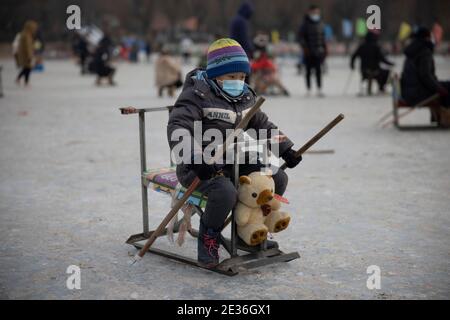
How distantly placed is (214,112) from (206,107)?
0.05 metres

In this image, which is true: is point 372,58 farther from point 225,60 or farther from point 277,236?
point 225,60

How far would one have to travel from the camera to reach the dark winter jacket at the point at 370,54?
16062 mm

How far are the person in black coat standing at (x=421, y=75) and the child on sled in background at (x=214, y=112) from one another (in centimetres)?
640

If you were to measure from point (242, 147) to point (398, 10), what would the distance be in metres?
61.6

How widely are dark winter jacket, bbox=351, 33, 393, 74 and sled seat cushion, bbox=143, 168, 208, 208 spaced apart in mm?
11876

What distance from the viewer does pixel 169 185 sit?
4543mm

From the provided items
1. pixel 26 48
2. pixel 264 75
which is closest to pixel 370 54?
pixel 264 75

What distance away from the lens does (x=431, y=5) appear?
2068 inches

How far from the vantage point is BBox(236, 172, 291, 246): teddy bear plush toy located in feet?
13.5

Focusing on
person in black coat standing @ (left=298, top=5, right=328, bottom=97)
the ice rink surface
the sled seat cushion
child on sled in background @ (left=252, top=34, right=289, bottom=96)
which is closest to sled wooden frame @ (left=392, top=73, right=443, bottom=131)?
the ice rink surface
